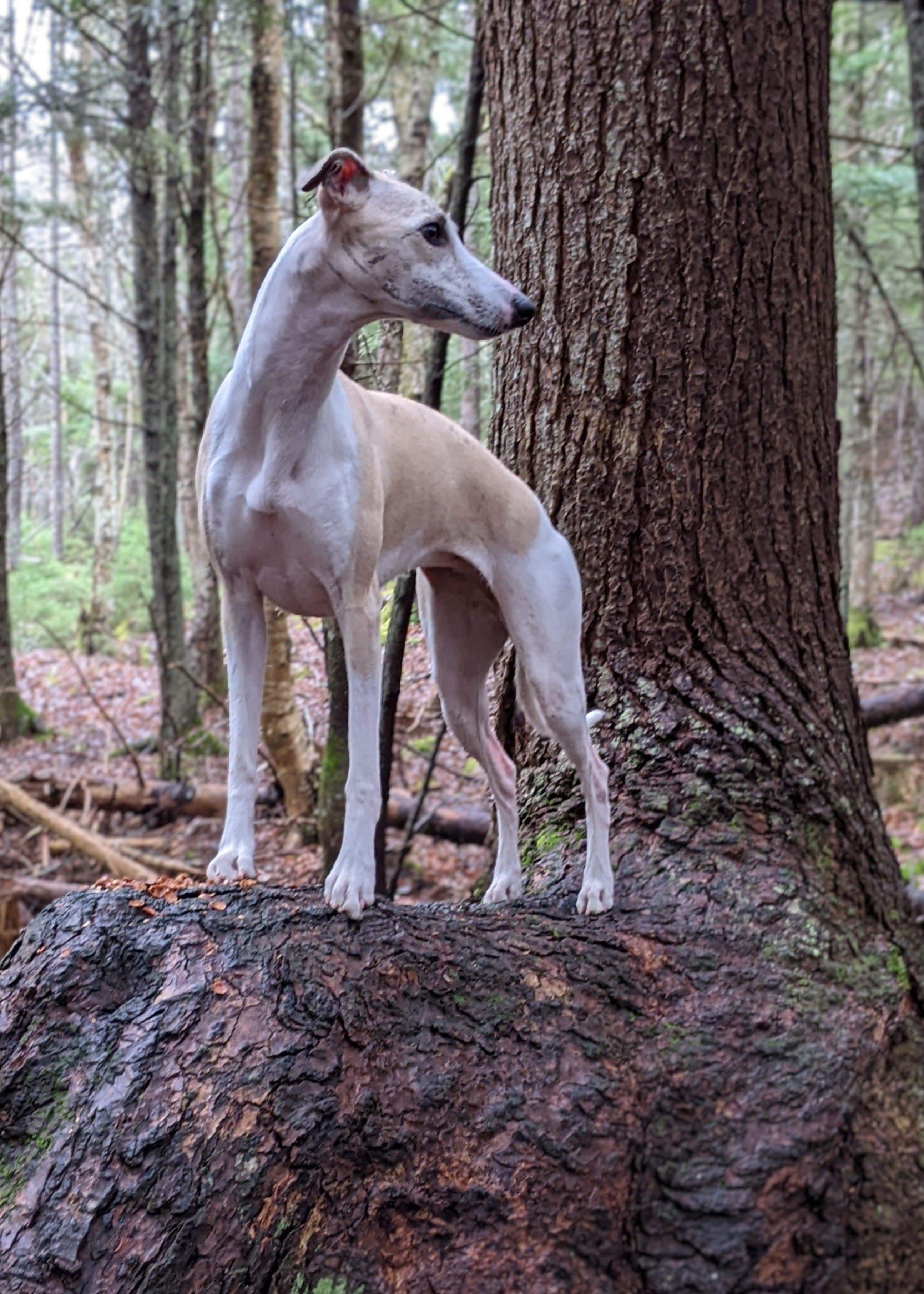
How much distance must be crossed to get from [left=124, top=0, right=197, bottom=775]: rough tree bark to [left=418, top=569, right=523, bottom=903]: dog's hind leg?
7278 millimetres

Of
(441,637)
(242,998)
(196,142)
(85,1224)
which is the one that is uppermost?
(196,142)

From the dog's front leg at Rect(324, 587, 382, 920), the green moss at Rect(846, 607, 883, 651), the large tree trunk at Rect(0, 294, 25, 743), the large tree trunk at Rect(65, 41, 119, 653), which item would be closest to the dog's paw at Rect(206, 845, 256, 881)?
the dog's front leg at Rect(324, 587, 382, 920)

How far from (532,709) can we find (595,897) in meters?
0.66

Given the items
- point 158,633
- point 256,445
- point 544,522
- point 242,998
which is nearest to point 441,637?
point 544,522

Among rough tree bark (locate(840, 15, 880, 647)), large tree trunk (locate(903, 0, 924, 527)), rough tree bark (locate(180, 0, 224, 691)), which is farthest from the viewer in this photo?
rough tree bark (locate(840, 15, 880, 647))

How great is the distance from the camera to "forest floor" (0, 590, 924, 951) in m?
7.83

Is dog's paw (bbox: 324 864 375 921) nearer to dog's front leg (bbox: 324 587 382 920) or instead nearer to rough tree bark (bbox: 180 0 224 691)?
dog's front leg (bbox: 324 587 382 920)

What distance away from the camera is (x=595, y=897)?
3150mm

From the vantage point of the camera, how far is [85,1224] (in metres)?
2.12

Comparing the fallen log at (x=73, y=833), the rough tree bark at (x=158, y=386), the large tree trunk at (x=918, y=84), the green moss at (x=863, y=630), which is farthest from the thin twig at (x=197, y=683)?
the green moss at (x=863, y=630)

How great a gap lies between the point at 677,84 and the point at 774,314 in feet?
A: 2.89

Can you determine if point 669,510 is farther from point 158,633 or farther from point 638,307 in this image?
point 158,633

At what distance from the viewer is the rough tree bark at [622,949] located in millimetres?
2324

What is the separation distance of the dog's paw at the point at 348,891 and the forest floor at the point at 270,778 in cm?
205
